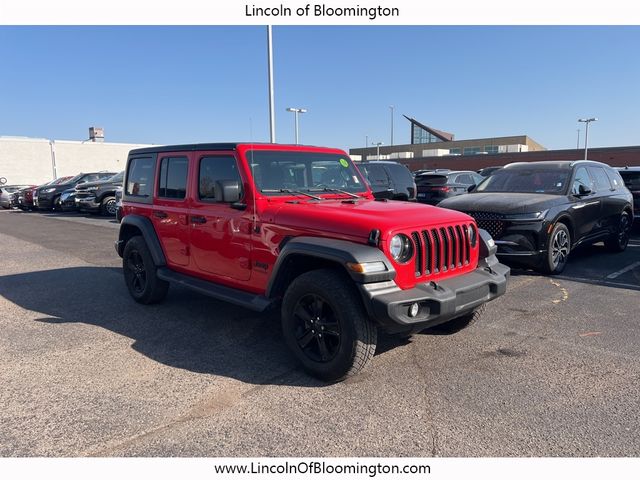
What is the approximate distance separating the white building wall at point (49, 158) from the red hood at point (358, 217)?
38.7 meters

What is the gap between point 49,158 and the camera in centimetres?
4091

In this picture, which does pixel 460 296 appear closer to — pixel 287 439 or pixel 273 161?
pixel 287 439

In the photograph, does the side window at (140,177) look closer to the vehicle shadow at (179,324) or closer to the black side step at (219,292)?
the black side step at (219,292)

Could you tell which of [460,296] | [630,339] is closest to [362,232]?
[460,296]

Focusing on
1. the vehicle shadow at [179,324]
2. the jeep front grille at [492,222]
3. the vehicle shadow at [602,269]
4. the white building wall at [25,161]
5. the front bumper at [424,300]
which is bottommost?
the vehicle shadow at [602,269]

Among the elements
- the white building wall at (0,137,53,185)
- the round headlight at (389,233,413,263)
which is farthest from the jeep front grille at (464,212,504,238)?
the white building wall at (0,137,53,185)

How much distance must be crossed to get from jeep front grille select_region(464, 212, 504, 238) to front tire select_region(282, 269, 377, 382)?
3963 mm

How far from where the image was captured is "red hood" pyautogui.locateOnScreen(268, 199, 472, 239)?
11.9 feet

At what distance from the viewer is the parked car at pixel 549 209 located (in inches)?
266

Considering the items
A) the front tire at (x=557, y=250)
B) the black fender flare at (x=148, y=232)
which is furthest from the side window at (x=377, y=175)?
the black fender flare at (x=148, y=232)

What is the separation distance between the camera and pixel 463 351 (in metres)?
4.24

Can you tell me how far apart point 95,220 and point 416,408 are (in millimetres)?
16427

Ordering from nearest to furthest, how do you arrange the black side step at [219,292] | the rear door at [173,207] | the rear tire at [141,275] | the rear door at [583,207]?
the black side step at [219,292]
the rear door at [173,207]
the rear tire at [141,275]
the rear door at [583,207]

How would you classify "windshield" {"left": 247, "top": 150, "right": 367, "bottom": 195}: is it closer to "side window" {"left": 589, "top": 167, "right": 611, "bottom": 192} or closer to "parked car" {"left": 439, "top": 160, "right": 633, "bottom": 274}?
"parked car" {"left": 439, "top": 160, "right": 633, "bottom": 274}
